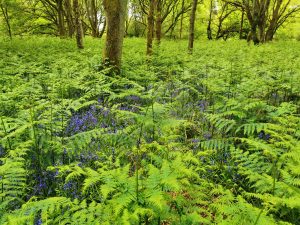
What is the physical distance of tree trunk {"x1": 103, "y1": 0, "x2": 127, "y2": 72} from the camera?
7.71m

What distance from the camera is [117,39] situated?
8.08 metres

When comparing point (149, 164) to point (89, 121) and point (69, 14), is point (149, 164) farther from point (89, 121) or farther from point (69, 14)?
point (69, 14)

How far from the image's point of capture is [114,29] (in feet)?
26.0

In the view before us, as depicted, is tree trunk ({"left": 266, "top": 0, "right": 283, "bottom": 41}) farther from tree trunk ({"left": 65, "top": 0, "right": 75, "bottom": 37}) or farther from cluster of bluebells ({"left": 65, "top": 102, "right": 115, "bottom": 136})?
cluster of bluebells ({"left": 65, "top": 102, "right": 115, "bottom": 136})

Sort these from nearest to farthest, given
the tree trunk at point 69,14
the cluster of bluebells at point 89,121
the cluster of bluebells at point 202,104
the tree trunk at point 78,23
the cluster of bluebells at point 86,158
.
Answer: the cluster of bluebells at point 86,158, the cluster of bluebells at point 89,121, the cluster of bluebells at point 202,104, the tree trunk at point 78,23, the tree trunk at point 69,14

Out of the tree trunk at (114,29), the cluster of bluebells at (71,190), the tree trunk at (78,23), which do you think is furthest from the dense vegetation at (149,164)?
the tree trunk at (78,23)

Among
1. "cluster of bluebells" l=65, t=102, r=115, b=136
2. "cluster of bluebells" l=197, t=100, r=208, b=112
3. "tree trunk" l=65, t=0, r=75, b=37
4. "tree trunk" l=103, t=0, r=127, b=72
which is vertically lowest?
"cluster of bluebells" l=65, t=102, r=115, b=136

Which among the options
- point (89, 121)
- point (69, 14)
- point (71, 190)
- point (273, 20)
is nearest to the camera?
point (71, 190)

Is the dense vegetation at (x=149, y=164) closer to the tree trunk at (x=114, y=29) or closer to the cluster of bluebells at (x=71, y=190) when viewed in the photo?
the cluster of bluebells at (x=71, y=190)

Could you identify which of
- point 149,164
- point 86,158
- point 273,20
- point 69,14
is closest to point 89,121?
point 86,158

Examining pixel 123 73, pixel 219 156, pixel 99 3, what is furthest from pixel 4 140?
pixel 99 3

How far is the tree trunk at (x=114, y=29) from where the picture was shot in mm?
7711

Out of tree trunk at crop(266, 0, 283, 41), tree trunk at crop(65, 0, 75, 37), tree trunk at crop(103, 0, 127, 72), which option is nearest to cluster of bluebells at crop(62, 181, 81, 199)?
tree trunk at crop(103, 0, 127, 72)

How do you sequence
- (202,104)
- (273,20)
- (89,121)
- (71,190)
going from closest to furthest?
(71,190) < (89,121) < (202,104) < (273,20)
